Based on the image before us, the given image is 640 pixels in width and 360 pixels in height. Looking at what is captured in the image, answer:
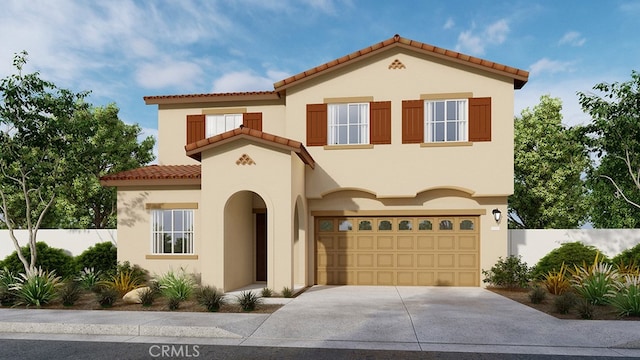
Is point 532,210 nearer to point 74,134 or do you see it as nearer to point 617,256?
point 617,256

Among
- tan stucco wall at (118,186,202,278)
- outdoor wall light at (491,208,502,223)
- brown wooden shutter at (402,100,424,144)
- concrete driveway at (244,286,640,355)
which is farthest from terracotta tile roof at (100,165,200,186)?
outdoor wall light at (491,208,502,223)

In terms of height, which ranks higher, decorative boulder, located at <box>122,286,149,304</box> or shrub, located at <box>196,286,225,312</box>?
shrub, located at <box>196,286,225,312</box>

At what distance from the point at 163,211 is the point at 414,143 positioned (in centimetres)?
888

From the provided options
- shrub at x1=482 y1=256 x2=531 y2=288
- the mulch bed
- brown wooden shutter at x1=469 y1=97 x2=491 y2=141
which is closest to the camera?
the mulch bed

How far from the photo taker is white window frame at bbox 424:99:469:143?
15.2m

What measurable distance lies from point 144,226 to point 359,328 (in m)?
9.13

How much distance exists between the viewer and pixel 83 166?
15422mm

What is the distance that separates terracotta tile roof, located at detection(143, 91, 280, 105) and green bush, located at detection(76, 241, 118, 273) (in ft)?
19.4

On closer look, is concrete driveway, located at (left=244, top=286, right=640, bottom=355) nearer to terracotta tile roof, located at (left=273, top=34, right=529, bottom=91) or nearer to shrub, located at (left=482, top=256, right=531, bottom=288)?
shrub, located at (left=482, top=256, right=531, bottom=288)

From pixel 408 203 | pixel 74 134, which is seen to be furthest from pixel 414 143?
pixel 74 134

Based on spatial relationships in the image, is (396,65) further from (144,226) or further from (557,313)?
(144,226)

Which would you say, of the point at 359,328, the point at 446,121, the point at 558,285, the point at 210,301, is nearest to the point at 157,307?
the point at 210,301

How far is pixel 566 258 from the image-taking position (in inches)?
611

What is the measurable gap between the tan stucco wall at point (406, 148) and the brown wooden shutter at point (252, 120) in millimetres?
1606
